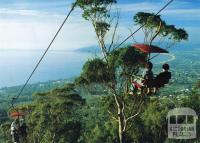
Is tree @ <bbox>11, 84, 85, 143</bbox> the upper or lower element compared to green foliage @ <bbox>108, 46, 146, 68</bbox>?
lower

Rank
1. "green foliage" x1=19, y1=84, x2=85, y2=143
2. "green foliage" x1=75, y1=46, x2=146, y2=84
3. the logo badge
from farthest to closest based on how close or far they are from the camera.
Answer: "green foliage" x1=19, y1=84, x2=85, y2=143, the logo badge, "green foliage" x1=75, y1=46, x2=146, y2=84

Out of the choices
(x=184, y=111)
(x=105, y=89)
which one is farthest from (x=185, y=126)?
(x=105, y=89)

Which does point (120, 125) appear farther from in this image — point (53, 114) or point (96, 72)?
point (53, 114)

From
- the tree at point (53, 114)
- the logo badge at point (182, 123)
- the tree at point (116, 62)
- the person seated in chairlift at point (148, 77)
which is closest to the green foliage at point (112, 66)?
the tree at point (116, 62)

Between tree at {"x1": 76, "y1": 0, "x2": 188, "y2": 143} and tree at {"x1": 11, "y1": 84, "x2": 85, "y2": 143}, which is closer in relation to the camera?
tree at {"x1": 76, "y1": 0, "x2": 188, "y2": 143}

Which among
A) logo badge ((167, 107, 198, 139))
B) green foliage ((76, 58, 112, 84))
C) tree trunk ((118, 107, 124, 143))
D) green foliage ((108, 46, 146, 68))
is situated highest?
green foliage ((108, 46, 146, 68))

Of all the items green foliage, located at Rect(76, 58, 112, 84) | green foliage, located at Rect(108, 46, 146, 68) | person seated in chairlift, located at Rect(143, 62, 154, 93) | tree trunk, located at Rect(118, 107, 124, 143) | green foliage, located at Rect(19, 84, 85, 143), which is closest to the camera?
person seated in chairlift, located at Rect(143, 62, 154, 93)

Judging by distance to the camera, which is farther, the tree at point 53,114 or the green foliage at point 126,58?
the tree at point 53,114

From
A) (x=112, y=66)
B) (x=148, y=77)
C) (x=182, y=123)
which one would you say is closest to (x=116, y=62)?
(x=112, y=66)

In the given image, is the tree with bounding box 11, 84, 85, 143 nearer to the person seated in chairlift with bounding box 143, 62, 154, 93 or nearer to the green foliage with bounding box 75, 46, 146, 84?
the green foliage with bounding box 75, 46, 146, 84

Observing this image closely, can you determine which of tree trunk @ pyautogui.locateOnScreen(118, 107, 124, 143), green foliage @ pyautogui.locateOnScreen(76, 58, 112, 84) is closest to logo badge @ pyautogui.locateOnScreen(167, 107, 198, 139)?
tree trunk @ pyautogui.locateOnScreen(118, 107, 124, 143)

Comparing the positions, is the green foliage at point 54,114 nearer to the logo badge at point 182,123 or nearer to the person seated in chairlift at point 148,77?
the logo badge at point 182,123

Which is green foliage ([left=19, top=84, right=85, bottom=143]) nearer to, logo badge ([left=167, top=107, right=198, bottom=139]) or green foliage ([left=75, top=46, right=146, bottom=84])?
logo badge ([left=167, top=107, right=198, bottom=139])

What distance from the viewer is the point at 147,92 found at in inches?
706
